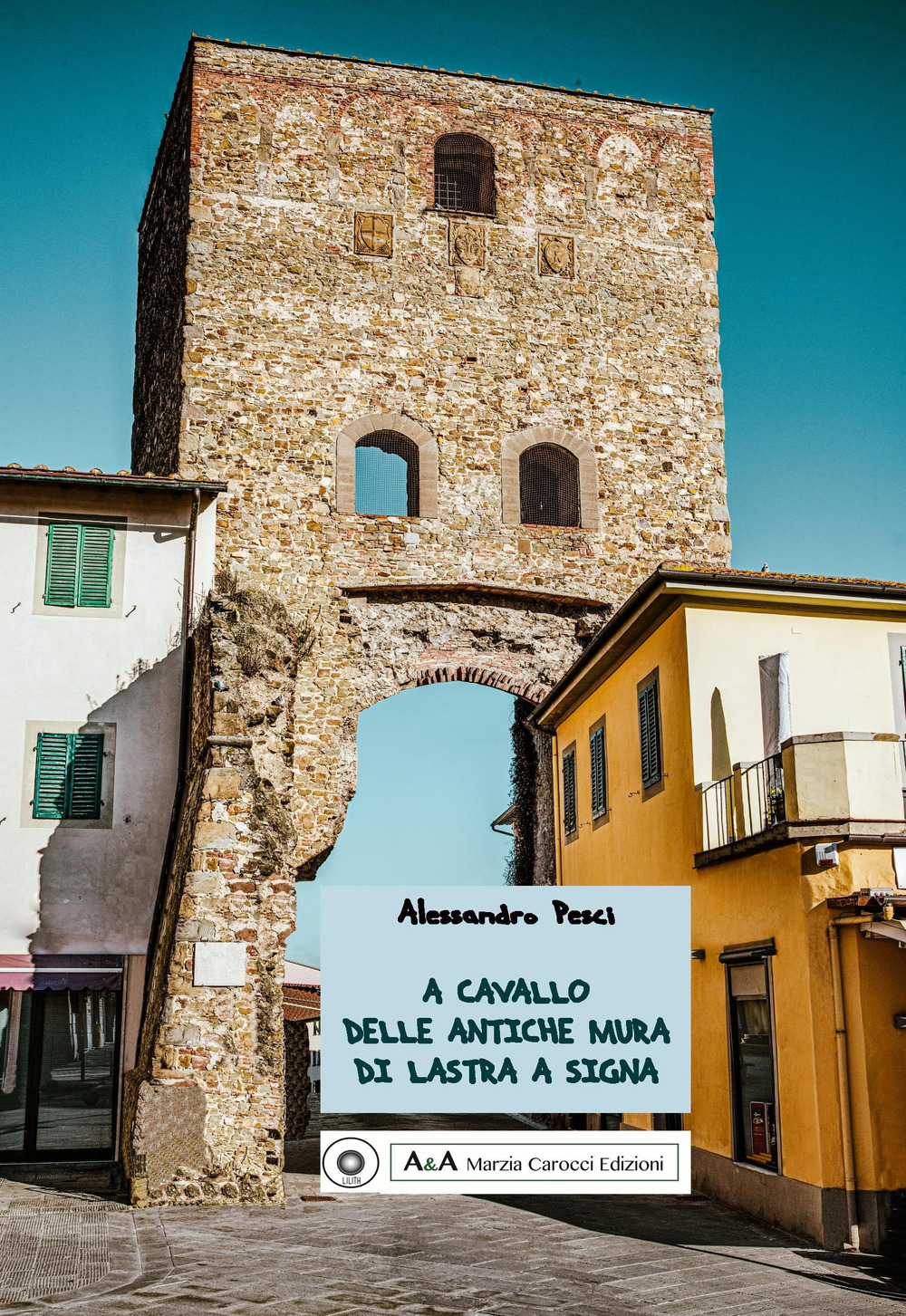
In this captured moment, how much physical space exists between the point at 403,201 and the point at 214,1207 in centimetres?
1519

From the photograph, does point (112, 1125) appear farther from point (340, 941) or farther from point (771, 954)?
point (340, 941)

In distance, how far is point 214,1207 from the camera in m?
11.0

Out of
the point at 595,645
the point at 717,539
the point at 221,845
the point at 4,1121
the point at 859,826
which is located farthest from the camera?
the point at 717,539

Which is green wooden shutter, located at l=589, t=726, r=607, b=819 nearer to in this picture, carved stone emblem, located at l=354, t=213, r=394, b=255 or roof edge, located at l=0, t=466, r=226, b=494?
roof edge, located at l=0, t=466, r=226, b=494

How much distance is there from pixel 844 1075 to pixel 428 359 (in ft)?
43.3

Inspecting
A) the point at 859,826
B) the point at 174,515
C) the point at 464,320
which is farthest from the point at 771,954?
the point at 464,320

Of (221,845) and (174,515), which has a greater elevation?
(174,515)

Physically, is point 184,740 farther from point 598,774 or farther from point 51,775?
point 598,774

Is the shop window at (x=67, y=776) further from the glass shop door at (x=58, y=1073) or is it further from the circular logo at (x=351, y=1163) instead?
the circular logo at (x=351, y=1163)

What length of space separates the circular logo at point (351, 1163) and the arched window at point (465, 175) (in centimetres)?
1690

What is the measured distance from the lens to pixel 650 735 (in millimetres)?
13898

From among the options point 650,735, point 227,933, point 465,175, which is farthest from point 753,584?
point 465,175

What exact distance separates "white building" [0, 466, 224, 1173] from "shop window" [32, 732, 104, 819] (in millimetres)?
14

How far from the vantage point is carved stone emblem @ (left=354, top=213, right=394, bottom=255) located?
66.4 feet
